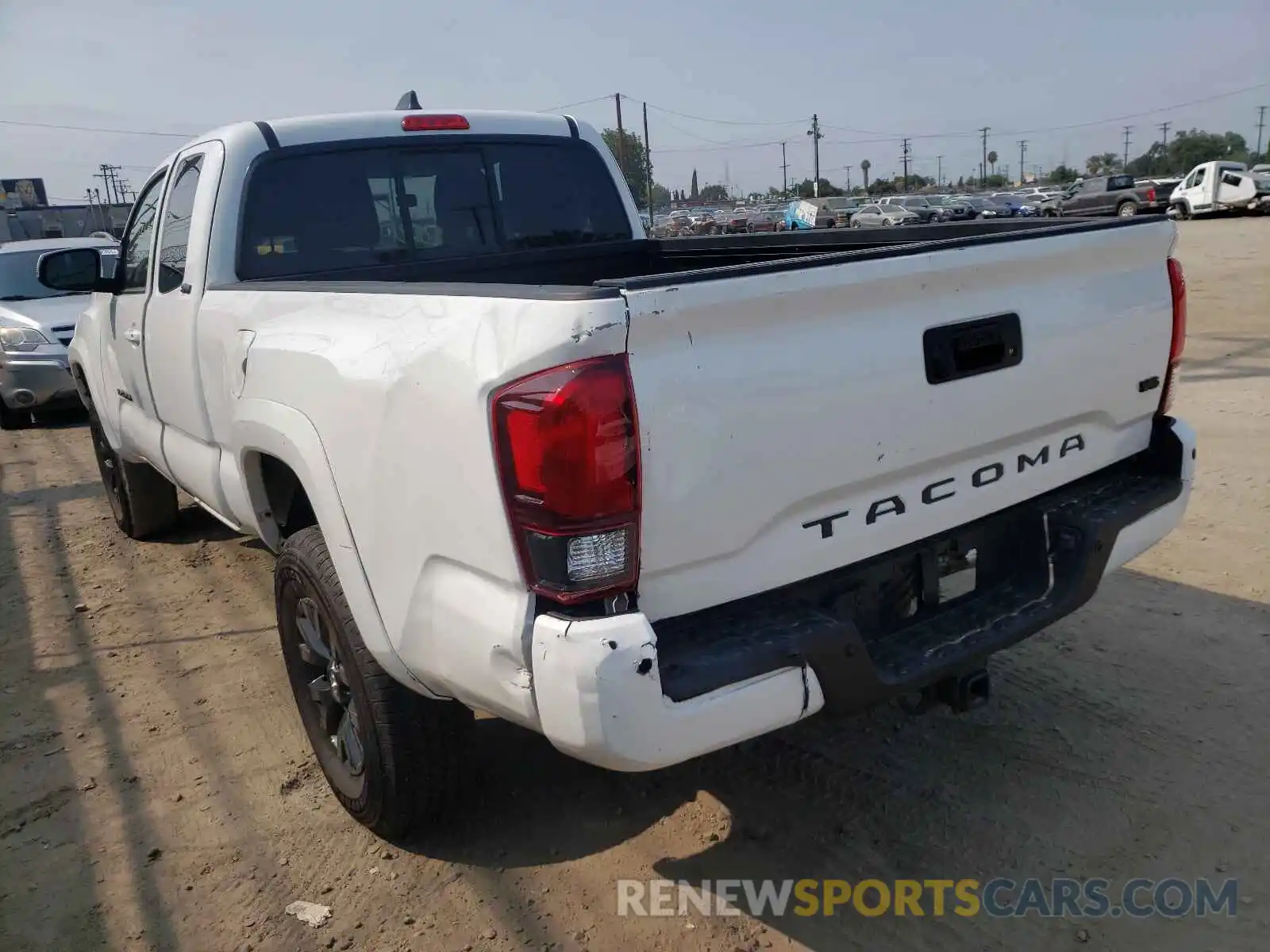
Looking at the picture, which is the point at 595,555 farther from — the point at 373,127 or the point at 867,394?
the point at 373,127

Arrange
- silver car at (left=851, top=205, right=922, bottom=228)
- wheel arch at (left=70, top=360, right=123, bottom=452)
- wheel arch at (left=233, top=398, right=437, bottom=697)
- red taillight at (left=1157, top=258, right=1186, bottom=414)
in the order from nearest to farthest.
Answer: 1. wheel arch at (left=233, top=398, right=437, bottom=697)
2. red taillight at (left=1157, top=258, right=1186, bottom=414)
3. wheel arch at (left=70, top=360, right=123, bottom=452)
4. silver car at (left=851, top=205, right=922, bottom=228)

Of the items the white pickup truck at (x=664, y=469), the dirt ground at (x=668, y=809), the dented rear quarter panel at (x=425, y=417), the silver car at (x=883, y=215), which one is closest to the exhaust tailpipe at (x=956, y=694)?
the white pickup truck at (x=664, y=469)

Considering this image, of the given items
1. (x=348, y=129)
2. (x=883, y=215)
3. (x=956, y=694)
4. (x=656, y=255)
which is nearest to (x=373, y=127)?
(x=348, y=129)

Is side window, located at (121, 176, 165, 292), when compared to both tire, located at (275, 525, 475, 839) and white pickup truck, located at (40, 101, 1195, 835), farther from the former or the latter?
tire, located at (275, 525, 475, 839)

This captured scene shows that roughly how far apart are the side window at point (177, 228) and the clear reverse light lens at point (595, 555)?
99.3 inches

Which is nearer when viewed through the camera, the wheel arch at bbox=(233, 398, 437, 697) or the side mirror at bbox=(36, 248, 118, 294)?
the wheel arch at bbox=(233, 398, 437, 697)

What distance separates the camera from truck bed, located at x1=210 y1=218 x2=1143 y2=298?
2701 millimetres

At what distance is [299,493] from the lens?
10.3 ft

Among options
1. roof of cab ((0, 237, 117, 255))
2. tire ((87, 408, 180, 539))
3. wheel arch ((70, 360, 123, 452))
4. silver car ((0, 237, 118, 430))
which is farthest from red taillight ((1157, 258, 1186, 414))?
roof of cab ((0, 237, 117, 255))

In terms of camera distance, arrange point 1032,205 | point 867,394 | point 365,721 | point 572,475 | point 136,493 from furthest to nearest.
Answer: point 1032,205 → point 136,493 → point 365,721 → point 867,394 → point 572,475

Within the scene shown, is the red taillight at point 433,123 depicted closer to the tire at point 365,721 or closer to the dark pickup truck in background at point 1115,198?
the tire at point 365,721

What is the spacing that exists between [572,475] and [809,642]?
640mm

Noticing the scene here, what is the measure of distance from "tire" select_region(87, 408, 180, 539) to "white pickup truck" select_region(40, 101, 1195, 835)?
2.38 meters

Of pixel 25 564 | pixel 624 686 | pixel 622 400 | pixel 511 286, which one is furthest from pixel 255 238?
pixel 25 564
